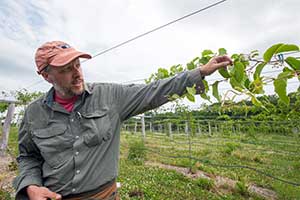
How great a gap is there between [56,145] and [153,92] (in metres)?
→ 0.63

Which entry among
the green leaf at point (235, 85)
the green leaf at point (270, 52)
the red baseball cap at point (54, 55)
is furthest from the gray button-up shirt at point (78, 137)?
the green leaf at point (270, 52)

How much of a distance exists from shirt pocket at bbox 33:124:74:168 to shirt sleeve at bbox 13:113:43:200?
0.11 meters

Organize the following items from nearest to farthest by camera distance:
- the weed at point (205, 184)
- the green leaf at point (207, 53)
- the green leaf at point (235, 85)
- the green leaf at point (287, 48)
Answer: the green leaf at point (287, 48), the green leaf at point (235, 85), the green leaf at point (207, 53), the weed at point (205, 184)

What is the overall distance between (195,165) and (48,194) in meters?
4.68

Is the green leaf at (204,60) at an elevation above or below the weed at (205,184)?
above

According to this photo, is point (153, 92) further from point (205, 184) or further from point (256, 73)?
point (205, 184)

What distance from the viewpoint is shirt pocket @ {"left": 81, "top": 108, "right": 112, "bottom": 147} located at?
1299 millimetres

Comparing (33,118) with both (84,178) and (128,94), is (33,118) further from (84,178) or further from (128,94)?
(128,94)

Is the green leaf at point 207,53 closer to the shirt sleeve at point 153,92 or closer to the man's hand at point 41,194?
the shirt sleeve at point 153,92

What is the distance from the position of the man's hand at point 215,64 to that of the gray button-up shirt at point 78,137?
29 centimetres

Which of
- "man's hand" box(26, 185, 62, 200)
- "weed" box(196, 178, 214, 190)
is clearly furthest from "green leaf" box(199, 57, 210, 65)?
"weed" box(196, 178, 214, 190)

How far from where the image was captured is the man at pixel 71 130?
49.9 inches

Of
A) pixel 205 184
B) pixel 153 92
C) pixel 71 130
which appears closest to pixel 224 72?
pixel 153 92

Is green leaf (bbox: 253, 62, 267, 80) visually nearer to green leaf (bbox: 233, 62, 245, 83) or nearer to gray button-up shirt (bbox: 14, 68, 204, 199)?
green leaf (bbox: 233, 62, 245, 83)
